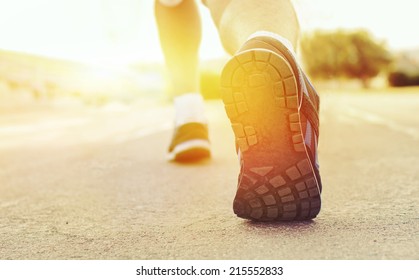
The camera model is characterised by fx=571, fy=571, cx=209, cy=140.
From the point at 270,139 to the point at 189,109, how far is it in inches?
40.9

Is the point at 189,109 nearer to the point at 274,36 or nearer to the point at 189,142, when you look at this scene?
the point at 189,142

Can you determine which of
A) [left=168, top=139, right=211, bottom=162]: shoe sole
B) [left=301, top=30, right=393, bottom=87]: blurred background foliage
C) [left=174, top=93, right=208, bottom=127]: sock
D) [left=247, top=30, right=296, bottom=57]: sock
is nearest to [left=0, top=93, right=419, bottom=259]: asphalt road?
[left=168, top=139, right=211, bottom=162]: shoe sole

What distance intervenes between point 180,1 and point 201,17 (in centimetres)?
22

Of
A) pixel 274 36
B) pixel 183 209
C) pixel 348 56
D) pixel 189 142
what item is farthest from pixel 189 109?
pixel 348 56

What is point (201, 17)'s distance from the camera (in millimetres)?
2285

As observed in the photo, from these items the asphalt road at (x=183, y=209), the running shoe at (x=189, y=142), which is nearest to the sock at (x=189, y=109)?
the running shoe at (x=189, y=142)

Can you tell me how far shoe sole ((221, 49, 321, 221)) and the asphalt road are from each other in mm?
48

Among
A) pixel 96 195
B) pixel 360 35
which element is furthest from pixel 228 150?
pixel 360 35

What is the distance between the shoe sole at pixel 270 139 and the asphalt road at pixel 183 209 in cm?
5

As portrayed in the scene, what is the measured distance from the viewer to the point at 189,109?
208 centimetres

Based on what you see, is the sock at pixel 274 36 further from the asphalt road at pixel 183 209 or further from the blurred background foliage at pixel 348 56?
the blurred background foliage at pixel 348 56

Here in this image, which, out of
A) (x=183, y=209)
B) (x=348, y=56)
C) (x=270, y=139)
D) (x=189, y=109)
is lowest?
(x=183, y=209)

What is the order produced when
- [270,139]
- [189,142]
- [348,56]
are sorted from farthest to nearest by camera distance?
1. [348,56]
2. [189,142]
3. [270,139]

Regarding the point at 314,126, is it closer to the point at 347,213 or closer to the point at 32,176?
the point at 347,213
